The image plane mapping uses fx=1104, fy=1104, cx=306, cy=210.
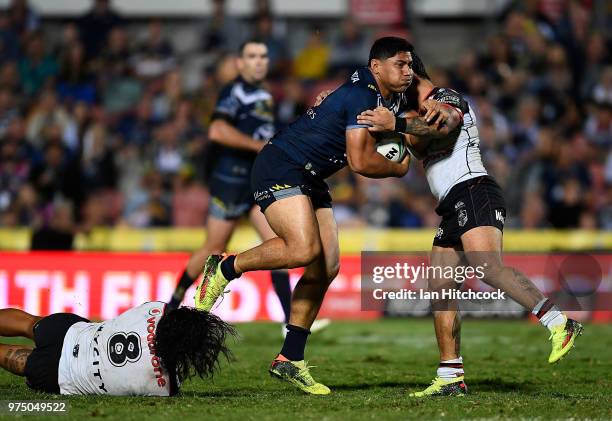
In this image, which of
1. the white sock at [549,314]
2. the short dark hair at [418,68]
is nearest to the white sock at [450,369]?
the white sock at [549,314]

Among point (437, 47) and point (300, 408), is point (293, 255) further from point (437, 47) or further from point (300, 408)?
point (437, 47)

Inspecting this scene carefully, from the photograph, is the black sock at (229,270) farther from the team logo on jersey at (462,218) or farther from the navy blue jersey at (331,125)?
the team logo on jersey at (462,218)

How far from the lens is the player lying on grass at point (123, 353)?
7.78 meters

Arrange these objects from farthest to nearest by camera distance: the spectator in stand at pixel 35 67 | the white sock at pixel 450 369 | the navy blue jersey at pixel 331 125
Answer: the spectator in stand at pixel 35 67, the white sock at pixel 450 369, the navy blue jersey at pixel 331 125

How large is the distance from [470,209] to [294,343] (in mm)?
1747

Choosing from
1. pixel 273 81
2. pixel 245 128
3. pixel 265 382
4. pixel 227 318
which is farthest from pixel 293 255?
pixel 273 81

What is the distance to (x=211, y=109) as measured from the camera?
63.4 feet

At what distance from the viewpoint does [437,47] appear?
864 inches

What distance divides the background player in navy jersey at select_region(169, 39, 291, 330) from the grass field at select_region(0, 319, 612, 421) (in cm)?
112

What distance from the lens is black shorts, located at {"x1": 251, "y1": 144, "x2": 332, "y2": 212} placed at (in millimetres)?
8594

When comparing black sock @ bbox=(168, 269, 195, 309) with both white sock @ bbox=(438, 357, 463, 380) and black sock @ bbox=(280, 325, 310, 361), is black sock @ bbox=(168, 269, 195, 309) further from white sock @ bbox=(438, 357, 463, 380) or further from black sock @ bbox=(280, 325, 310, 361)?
white sock @ bbox=(438, 357, 463, 380)

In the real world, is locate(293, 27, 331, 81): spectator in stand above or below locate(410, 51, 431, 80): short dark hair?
above

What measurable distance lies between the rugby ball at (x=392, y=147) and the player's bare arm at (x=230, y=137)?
321 centimetres

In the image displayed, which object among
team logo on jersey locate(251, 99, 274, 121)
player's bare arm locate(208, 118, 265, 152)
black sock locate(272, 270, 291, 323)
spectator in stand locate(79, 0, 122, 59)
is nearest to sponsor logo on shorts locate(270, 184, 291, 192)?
player's bare arm locate(208, 118, 265, 152)
